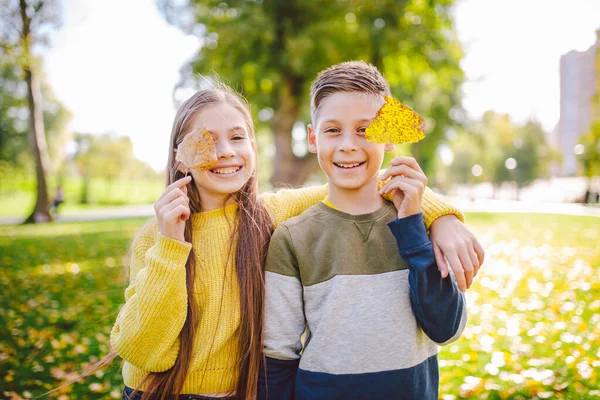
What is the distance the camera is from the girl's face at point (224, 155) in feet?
6.17

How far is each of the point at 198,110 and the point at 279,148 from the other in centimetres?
1186

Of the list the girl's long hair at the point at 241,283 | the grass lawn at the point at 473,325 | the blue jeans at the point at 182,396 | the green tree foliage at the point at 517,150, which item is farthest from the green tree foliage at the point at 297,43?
the green tree foliage at the point at 517,150

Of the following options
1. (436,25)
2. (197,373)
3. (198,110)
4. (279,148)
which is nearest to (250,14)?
(279,148)

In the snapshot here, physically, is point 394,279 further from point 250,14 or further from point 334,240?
point 250,14

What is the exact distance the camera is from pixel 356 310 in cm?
156

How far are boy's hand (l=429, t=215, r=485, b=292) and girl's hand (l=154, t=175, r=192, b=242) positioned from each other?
98 cm

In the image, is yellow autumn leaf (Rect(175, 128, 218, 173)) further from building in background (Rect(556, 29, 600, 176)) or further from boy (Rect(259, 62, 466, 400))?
building in background (Rect(556, 29, 600, 176))

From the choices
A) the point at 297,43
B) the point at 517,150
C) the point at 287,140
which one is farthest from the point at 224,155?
→ the point at 517,150

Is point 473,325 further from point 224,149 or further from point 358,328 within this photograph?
point 224,149

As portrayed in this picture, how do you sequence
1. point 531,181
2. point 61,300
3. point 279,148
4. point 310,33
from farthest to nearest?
point 531,181, point 279,148, point 310,33, point 61,300

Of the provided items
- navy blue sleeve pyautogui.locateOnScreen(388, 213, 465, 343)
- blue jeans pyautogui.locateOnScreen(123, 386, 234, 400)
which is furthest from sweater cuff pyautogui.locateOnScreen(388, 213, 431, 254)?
blue jeans pyautogui.locateOnScreen(123, 386, 234, 400)

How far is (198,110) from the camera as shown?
1955 mm

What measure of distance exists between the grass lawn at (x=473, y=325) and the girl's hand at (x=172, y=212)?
0.88 metres

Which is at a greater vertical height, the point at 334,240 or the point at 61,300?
the point at 334,240
